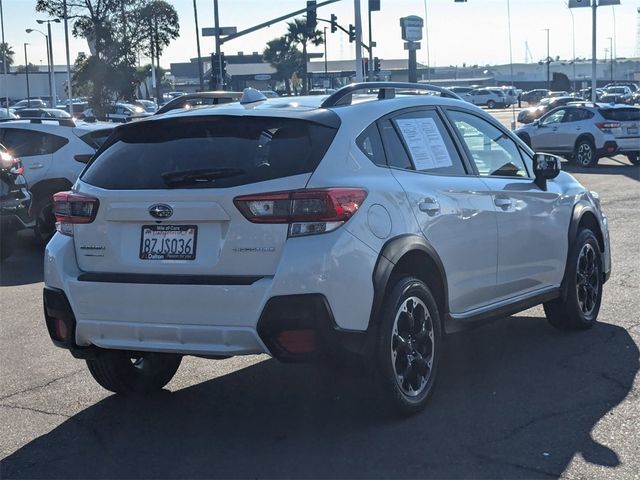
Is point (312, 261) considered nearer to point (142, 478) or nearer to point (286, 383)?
point (142, 478)

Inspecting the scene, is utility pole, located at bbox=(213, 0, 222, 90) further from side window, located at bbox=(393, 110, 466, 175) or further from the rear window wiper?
the rear window wiper

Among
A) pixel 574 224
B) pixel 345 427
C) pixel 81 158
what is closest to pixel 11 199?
pixel 81 158

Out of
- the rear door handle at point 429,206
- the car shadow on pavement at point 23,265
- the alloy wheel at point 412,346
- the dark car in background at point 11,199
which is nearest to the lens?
the alloy wheel at point 412,346

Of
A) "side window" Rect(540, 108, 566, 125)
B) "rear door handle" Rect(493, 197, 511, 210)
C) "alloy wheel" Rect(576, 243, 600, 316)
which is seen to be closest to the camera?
"rear door handle" Rect(493, 197, 511, 210)

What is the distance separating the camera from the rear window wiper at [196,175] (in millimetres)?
5109

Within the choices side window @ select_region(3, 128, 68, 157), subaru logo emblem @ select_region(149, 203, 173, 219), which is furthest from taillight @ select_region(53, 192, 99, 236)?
side window @ select_region(3, 128, 68, 157)

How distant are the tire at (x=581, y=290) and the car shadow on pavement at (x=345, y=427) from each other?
1.78ft

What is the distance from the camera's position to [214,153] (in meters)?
5.23

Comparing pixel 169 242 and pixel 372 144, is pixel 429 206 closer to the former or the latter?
pixel 372 144

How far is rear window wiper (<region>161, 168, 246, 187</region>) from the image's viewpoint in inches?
201

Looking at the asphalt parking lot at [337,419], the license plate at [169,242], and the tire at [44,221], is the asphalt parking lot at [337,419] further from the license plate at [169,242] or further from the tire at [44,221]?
the tire at [44,221]

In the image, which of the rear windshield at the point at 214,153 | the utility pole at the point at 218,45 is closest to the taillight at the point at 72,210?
the rear windshield at the point at 214,153

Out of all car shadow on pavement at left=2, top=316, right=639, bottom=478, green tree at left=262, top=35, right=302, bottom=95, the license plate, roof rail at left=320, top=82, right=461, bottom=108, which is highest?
green tree at left=262, top=35, right=302, bottom=95

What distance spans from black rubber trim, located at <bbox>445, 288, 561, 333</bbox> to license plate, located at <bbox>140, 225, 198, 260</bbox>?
5.46ft
